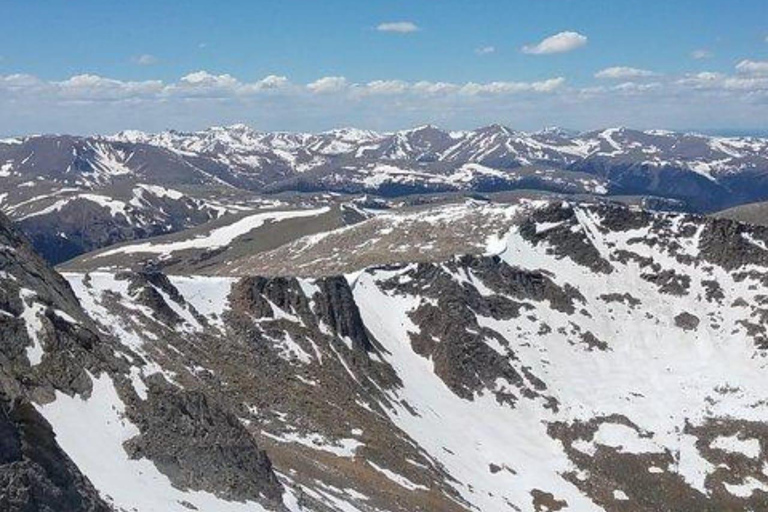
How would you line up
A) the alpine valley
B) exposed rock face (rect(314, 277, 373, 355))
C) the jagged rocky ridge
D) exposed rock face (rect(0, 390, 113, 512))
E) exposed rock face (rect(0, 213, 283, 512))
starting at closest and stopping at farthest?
1. exposed rock face (rect(0, 390, 113, 512))
2. exposed rock face (rect(0, 213, 283, 512))
3. the alpine valley
4. the jagged rocky ridge
5. exposed rock face (rect(314, 277, 373, 355))

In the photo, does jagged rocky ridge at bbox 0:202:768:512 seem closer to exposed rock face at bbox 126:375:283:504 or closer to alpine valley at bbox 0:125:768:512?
exposed rock face at bbox 126:375:283:504

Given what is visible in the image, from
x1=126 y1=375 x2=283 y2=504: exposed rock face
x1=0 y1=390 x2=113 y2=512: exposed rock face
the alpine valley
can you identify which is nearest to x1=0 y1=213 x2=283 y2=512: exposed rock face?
x1=126 y1=375 x2=283 y2=504: exposed rock face

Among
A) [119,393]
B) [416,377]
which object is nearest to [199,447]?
[119,393]

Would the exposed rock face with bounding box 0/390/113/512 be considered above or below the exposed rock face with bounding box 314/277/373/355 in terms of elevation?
above

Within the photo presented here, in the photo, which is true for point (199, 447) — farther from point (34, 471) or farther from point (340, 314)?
point (340, 314)

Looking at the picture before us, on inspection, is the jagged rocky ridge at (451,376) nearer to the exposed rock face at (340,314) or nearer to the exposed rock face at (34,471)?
the exposed rock face at (340,314)

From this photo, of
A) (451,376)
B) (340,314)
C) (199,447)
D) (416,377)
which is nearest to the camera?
(199,447)

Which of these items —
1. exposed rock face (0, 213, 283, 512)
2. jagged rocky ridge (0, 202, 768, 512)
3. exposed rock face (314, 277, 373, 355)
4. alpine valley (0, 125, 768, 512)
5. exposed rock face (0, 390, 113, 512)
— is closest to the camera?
exposed rock face (0, 390, 113, 512)
